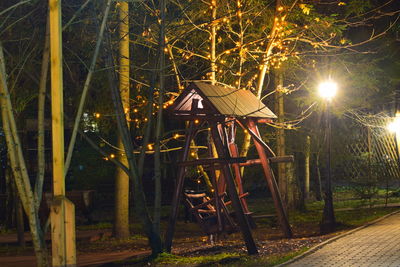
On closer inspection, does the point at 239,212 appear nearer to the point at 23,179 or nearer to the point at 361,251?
the point at 361,251

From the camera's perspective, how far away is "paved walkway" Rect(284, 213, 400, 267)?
1050 cm

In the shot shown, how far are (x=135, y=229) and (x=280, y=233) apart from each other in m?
5.20

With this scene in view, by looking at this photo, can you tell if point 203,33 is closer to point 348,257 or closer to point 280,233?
point 280,233

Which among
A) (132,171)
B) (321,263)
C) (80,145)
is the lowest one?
(321,263)

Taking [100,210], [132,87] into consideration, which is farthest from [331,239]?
[100,210]

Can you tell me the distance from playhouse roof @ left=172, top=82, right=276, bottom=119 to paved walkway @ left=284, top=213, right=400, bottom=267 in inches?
120

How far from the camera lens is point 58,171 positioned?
26.5 ft

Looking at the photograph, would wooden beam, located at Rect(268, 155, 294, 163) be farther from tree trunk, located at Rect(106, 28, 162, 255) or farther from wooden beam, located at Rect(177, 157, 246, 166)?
tree trunk, located at Rect(106, 28, 162, 255)

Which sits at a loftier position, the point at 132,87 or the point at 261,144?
the point at 132,87

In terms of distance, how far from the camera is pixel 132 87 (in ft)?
65.2

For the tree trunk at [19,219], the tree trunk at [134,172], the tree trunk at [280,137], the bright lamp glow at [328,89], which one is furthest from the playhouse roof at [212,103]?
the tree trunk at [280,137]

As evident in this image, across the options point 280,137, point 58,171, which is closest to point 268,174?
point 280,137

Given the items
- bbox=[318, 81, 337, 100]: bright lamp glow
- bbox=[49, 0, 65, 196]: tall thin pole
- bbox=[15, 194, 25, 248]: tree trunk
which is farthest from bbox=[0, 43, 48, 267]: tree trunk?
bbox=[318, 81, 337, 100]: bright lamp glow

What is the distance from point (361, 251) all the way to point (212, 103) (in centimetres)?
377
